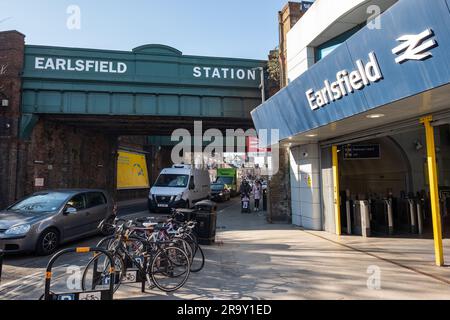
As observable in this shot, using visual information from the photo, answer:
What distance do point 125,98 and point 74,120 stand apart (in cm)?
432

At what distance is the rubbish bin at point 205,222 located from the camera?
8914 mm

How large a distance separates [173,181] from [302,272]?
12.2m

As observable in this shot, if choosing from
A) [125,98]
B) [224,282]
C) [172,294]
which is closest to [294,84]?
[224,282]

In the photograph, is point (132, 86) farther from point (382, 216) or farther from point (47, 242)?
point (382, 216)

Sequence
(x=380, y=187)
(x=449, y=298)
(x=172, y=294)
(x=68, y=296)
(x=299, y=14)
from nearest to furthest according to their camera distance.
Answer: (x=68, y=296) → (x=449, y=298) → (x=172, y=294) → (x=299, y=14) → (x=380, y=187)

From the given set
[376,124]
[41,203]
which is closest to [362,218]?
[376,124]

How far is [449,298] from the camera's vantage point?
185 inches

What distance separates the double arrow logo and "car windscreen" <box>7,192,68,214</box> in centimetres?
827

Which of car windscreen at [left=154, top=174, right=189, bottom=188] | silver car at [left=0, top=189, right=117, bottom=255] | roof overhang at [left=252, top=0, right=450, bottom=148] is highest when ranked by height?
roof overhang at [left=252, top=0, right=450, bottom=148]

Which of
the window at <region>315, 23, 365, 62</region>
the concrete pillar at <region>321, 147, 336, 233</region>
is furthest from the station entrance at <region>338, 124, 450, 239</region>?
the window at <region>315, 23, 365, 62</region>

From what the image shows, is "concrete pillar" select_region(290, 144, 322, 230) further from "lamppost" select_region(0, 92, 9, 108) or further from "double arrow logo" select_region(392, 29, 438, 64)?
"lamppost" select_region(0, 92, 9, 108)

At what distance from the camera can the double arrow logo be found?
4.71m

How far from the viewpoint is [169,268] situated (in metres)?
5.52
